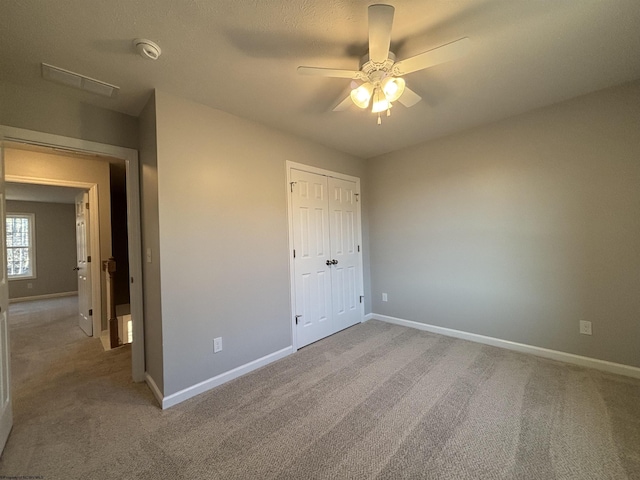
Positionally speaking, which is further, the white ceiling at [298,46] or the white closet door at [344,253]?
the white closet door at [344,253]

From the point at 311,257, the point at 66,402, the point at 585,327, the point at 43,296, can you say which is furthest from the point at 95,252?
the point at 585,327

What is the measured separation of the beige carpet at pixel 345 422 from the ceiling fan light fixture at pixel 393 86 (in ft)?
6.96

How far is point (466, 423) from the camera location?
1.70 metres

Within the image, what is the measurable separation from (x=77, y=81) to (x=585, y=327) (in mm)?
4581

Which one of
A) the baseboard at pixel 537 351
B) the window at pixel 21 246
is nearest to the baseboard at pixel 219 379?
the baseboard at pixel 537 351

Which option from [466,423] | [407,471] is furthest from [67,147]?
[466,423]

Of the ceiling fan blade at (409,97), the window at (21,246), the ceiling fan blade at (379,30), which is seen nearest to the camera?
the ceiling fan blade at (379,30)

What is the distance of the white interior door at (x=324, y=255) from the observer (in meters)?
2.97

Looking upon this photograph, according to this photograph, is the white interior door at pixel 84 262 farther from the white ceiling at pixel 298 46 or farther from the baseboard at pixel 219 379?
the baseboard at pixel 219 379

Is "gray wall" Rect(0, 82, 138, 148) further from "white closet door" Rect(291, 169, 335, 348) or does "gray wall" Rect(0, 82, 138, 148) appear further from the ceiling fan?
the ceiling fan

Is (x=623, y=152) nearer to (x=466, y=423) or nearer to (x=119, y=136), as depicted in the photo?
(x=466, y=423)

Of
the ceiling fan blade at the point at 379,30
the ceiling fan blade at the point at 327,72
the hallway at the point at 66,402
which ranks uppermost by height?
the ceiling fan blade at the point at 379,30

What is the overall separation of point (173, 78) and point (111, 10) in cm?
55

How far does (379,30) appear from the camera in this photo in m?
1.24
